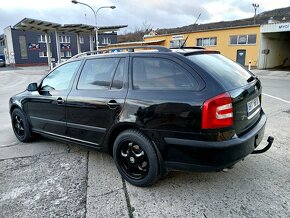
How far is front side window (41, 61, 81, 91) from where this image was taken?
3912mm

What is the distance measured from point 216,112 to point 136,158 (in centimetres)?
117

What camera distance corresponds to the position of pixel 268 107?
24.1 ft

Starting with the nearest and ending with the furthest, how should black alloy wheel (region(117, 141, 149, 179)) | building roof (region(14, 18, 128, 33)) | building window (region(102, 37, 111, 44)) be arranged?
1. black alloy wheel (region(117, 141, 149, 179))
2. building roof (region(14, 18, 128, 33))
3. building window (region(102, 37, 111, 44))

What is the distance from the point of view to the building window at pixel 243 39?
24688 millimetres

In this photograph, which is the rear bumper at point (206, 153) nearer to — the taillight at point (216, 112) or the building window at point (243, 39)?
the taillight at point (216, 112)

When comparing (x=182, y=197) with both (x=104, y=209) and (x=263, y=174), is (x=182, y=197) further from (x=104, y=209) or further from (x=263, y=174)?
(x=263, y=174)

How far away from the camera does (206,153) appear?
8.30ft

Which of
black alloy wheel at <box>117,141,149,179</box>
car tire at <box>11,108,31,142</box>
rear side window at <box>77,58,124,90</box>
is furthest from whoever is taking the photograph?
car tire at <box>11,108,31,142</box>

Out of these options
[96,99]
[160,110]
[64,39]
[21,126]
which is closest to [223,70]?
[160,110]

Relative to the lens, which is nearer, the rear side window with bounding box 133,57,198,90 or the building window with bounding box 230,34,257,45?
the rear side window with bounding box 133,57,198,90

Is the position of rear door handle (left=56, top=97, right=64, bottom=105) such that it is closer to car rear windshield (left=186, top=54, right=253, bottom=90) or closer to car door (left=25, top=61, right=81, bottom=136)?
car door (left=25, top=61, right=81, bottom=136)

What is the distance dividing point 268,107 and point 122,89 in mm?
5754

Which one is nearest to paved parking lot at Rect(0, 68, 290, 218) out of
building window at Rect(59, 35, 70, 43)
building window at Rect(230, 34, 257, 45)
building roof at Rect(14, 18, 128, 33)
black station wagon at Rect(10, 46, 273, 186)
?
black station wagon at Rect(10, 46, 273, 186)

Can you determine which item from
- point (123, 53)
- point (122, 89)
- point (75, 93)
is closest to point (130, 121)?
point (122, 89)
